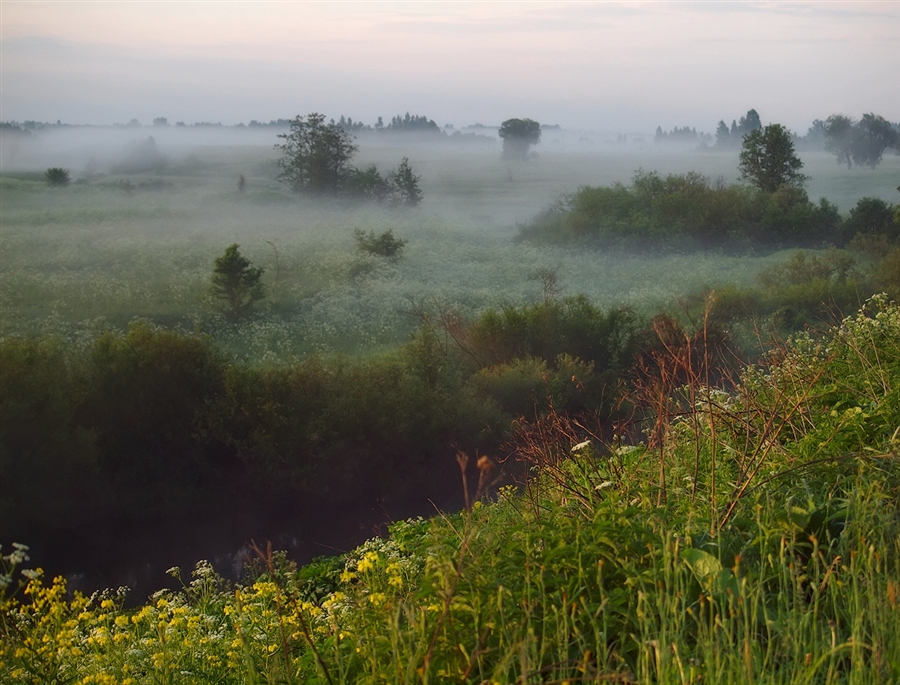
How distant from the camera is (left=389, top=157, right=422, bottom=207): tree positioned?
4675 cm

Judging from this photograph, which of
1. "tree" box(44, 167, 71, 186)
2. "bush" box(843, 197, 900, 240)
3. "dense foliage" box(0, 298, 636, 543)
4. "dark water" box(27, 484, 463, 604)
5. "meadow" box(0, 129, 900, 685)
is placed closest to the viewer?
"meadow" box(0, 129, 900, 685)

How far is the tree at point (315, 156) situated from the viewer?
46.2 m

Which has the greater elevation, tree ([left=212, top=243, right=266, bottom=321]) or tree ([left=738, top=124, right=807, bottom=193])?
tree ([left=738, top=124, right=807, bottom=193])

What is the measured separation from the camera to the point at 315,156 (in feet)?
153

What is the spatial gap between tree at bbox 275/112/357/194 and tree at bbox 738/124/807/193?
21.3 meters

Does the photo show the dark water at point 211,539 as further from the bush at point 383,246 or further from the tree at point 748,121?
the tree at point 748,121

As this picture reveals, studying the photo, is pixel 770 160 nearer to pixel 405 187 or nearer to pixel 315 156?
pixel 405 187

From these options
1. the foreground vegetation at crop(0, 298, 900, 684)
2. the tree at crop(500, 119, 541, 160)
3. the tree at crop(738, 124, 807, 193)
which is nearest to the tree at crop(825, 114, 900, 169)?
the tree at crop(738, 124, 807, 193)

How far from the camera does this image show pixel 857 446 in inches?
171

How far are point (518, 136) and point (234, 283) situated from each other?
52.4m

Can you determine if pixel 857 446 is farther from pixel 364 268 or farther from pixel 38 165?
pixel 38 165

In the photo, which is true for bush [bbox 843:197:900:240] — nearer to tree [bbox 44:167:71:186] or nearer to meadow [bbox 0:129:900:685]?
meadow [bbox 0:129:900:685]

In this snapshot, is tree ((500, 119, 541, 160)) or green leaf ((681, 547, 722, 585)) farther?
tree ((500, 119, 541, 160))

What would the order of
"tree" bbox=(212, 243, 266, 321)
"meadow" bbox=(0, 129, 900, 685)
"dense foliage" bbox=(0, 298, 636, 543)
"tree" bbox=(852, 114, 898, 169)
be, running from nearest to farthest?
"meadow" bbox=(0, 129, 900, 685) < "dense foliage" bbox=(0, 298, 636, 543) < "tree" bbox=(212, 243, 266, 321) < "tree" bbox=(852, 114, 898, 169)
